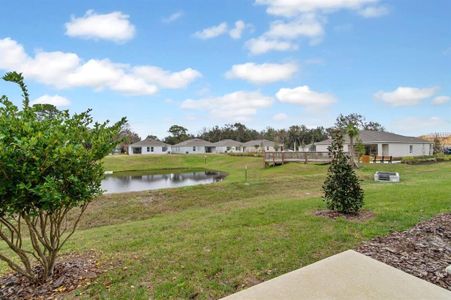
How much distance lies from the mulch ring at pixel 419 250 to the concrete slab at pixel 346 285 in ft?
1.84

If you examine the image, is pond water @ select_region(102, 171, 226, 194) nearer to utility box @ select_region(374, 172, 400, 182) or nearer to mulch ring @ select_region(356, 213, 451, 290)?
utility box @ select_region(374, 172, 400, 182)

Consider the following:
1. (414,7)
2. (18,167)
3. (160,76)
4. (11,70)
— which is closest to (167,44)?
(160,76)

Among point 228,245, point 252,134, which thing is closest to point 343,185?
point 228,245

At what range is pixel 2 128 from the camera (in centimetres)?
305

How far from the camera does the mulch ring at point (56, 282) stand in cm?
348

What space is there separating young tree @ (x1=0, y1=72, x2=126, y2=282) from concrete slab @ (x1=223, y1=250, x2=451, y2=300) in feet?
7.11

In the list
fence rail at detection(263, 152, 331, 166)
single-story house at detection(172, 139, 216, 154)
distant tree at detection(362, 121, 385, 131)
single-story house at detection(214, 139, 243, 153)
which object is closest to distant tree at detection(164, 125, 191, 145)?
single-story house at detection(172, 139, 216, 154)

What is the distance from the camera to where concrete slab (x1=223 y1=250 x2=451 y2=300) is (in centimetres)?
272

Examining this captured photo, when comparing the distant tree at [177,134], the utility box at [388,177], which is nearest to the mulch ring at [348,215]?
the utility box at [388,177]

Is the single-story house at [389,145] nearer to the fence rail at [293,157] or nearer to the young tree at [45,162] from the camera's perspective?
the fence rail at [293,157]

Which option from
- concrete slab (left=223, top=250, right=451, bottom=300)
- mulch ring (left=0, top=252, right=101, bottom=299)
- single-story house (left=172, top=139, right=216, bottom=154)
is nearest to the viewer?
concrete slab (left=223, top=250, right=451, bottom=300)

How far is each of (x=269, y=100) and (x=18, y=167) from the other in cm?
3447

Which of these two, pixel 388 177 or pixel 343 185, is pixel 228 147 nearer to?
pixel 388 177

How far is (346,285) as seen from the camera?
2.91 metres
